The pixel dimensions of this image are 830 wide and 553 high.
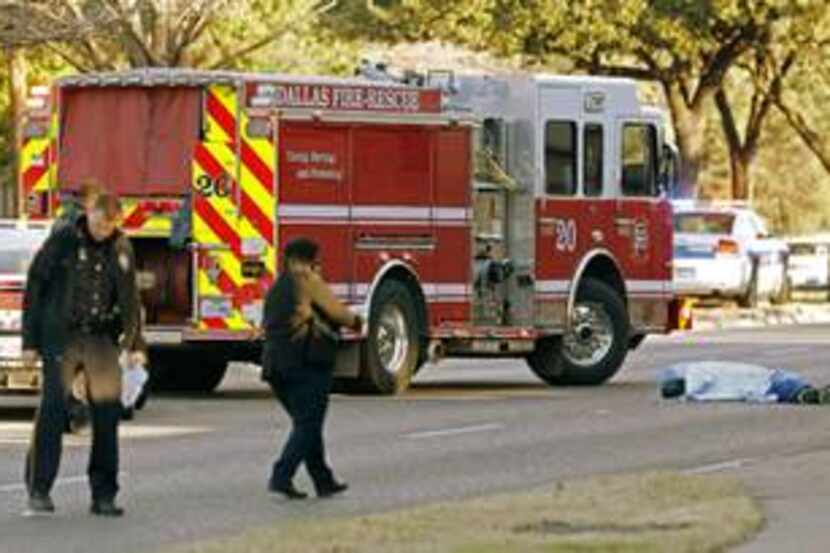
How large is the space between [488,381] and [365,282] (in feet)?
15.3

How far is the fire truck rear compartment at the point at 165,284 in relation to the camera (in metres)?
24.2

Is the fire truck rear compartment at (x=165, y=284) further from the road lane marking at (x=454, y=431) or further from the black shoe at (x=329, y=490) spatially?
the black shoe at (x=329, y=490)

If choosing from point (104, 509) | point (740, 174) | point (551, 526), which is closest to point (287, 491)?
point (104, 509)

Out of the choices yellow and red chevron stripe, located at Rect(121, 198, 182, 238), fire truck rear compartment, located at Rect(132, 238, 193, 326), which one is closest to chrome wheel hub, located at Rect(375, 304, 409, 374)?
fire truck rear compartment, located at Rect(132, 238, 193, 326)

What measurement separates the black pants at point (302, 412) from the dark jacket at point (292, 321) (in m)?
0.07

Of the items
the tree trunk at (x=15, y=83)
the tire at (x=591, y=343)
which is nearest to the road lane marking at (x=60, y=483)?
the tire at (x=591, y=343)

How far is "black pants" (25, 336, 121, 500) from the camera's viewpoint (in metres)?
14.6

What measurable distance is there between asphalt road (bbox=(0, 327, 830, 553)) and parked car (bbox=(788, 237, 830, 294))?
110 feet

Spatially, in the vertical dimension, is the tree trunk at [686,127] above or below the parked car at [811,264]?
above

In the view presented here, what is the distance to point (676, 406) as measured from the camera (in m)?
24.2

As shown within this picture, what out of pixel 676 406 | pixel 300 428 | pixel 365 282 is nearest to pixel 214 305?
pixel 365 282

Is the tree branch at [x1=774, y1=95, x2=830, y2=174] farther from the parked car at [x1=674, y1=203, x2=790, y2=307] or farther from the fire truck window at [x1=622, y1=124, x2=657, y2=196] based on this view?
the fire truck window at [x1=622, y1=124, x2=657, y2=196]

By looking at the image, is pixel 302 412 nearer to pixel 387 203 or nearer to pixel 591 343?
pixel 387 203

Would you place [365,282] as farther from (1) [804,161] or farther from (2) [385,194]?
(1) [804,161]
